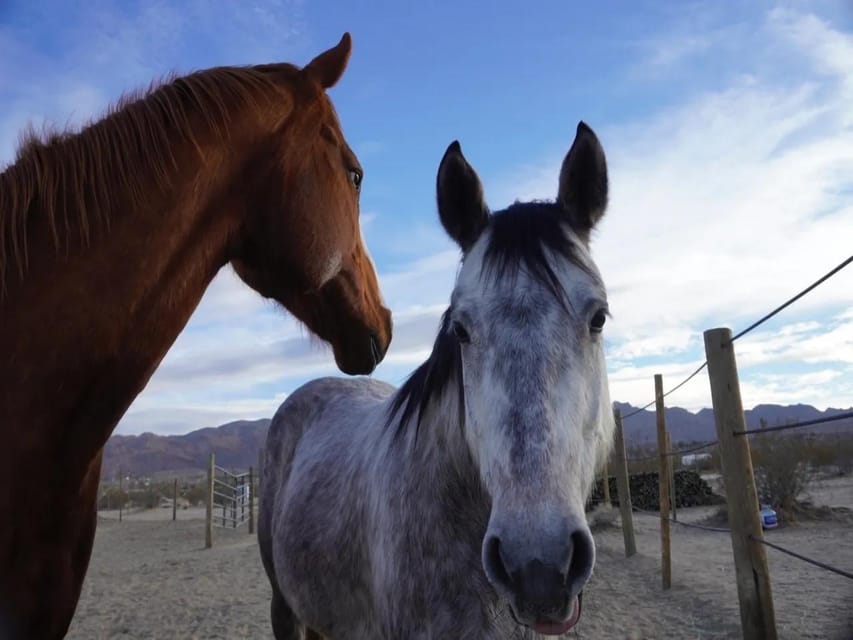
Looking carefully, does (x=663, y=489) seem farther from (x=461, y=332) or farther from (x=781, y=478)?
(x=781, y=478)

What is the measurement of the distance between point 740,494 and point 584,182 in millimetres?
2553

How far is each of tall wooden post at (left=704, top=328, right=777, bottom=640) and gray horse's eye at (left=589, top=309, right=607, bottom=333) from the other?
2.20 meters

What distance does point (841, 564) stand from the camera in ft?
26.8

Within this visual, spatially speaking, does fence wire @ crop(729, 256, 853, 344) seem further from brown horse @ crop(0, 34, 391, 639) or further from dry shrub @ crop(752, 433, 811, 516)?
dry shrub @ crop(752, 433, 811, 516)

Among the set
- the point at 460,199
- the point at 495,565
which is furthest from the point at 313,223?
the point at 495,565

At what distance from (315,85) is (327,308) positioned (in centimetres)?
88

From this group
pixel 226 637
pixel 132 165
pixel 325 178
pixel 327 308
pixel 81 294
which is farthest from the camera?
pixel 226 637

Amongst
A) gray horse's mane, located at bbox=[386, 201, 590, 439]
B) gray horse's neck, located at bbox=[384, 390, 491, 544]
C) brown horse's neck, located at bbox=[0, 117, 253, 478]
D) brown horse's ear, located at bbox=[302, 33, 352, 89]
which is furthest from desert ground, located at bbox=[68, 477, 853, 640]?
brown horse's ear, located at bbox=[302, 33, 352, 89]

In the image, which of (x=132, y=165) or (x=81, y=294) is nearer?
(x=81, y=294)

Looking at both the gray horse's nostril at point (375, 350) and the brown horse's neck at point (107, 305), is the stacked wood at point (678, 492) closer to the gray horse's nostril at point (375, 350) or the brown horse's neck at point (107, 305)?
the gray horse's nostril at point (375, 350)

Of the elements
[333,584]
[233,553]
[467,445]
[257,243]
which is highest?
[257,243]

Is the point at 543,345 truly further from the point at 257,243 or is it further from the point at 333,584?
the point at 333,584

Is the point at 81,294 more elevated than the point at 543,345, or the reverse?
the point at 81,294

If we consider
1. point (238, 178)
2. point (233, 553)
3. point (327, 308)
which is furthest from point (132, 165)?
point (233, 553)
